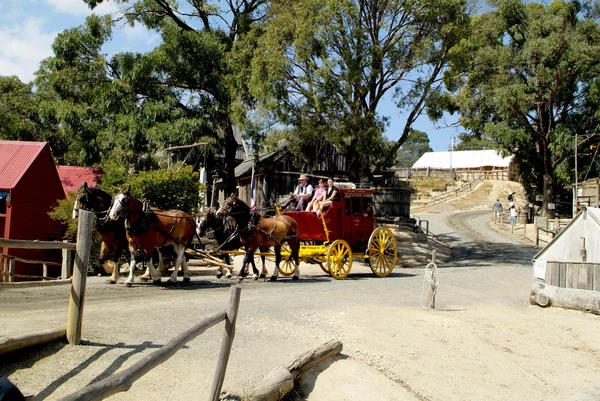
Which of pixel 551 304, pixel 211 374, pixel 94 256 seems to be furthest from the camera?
pixel 94 256

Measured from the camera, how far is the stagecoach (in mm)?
16422

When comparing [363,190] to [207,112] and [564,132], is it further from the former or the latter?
[564,132]

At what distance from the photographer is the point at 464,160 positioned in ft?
243

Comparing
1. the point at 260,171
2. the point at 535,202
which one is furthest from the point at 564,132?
the point at 260,171

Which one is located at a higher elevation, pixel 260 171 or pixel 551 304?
pixel 260 171

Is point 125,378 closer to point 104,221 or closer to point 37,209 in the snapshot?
point 104,221

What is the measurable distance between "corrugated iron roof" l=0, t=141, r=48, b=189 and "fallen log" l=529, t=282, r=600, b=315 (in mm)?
19707

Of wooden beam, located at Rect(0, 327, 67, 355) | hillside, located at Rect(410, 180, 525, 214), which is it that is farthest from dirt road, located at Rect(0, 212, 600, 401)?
hillside, located at Rect(410, 180, 525, 214)

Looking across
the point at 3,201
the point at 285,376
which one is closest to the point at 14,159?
the point at 3,201

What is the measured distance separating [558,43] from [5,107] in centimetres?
3217

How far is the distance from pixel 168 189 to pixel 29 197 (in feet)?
26.7

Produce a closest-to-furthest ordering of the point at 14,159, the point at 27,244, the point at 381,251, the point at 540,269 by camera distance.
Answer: the point at 27,244, the point at 540,269, the point at 381,251, the point at 14,159

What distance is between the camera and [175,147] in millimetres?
23078

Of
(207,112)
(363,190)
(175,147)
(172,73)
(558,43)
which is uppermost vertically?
(558,43)
